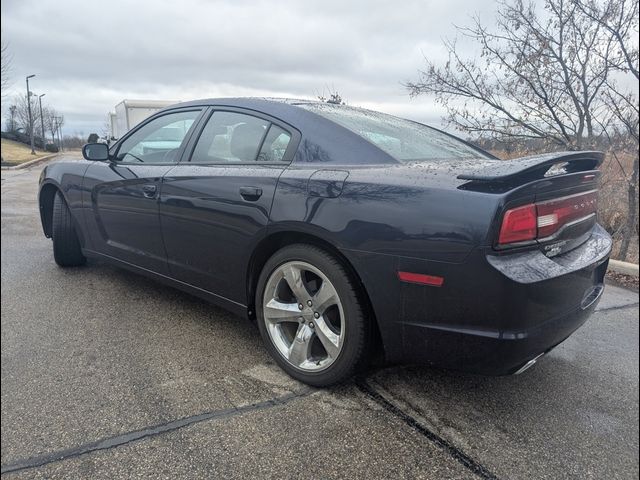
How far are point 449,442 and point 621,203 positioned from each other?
395 centimetres

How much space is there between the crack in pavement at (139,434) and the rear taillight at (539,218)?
4.19ft

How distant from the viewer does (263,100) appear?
286 cm

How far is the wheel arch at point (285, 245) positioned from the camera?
2.16 metres

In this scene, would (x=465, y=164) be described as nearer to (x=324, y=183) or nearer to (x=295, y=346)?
(x=324, y=183)

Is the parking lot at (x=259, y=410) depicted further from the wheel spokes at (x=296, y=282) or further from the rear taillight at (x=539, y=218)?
the rear taillight at (x=539, y=218)

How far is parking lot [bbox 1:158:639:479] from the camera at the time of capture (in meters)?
1.84

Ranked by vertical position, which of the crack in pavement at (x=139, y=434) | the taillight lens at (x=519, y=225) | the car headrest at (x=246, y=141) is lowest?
the crack in pavement at (x=139, y=434)

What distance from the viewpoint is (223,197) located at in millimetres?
2607

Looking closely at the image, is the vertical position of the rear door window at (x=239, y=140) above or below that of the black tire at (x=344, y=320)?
above

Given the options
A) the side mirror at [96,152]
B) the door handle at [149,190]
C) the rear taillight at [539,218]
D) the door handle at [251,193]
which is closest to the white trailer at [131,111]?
the side mirror at [96,152]

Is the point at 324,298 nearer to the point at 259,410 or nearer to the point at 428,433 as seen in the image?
the point at 259,410

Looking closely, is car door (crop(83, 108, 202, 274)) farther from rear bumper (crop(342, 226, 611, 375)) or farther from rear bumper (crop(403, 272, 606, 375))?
rear bumper (crop(403, 272, 606, 375))

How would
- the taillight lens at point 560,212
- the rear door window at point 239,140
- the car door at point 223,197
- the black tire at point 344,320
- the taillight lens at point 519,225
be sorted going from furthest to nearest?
the rear door window at point 239,140
the car door at point 223,197
the black tire at point 344,320
the taillight lens at point 560,212
the taillight lens at point 519,225

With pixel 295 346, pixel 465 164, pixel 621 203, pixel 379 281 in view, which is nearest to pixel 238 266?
pixel 295 346
